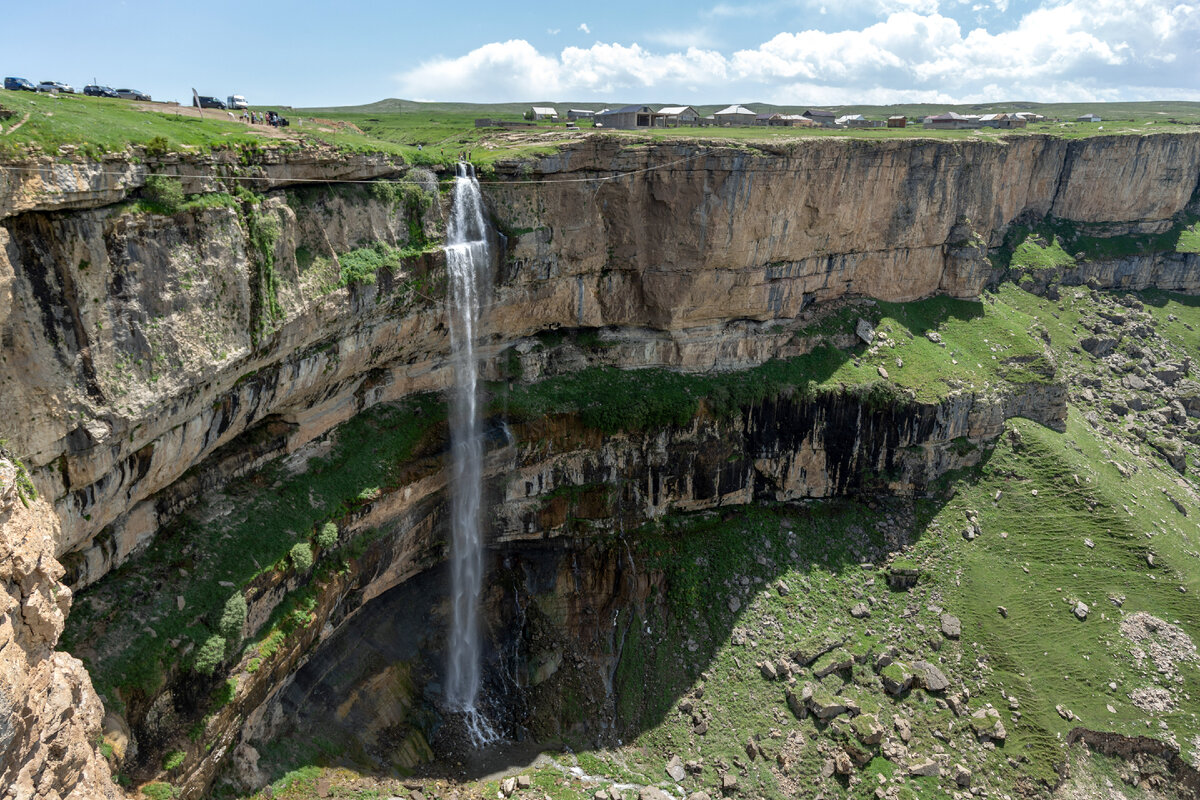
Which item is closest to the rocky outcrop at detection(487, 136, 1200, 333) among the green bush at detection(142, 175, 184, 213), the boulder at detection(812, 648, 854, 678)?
the green bush at detection(142, 175, 184, 213)

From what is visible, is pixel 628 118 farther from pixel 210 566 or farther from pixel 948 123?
pixel 210 566

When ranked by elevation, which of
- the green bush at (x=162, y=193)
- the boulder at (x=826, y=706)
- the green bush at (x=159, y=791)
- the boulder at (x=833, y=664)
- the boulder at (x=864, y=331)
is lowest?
the boulder at (x=826, y=706)

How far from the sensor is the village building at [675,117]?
48.1 metres

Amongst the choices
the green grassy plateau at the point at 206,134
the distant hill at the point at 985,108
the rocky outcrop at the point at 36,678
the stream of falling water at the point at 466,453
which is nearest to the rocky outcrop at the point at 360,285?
the green grassy plateau at the point at 206,134

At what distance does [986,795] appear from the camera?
24.6 metres

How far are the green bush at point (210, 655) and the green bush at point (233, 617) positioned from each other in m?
0.28

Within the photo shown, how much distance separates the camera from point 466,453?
29.0 m

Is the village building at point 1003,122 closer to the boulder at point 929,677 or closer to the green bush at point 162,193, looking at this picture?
the boulder at point 929,677

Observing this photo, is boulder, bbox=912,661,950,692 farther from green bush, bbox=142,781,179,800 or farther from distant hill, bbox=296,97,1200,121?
distant hill, bbox=296,97,1200,121

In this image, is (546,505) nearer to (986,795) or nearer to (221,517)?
(221,517)

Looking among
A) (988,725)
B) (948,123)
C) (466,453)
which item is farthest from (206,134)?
(948,123)

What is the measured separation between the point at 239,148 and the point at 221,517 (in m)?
10.8

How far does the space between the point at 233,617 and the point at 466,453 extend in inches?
416

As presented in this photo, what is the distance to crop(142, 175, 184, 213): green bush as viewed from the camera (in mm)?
17344
